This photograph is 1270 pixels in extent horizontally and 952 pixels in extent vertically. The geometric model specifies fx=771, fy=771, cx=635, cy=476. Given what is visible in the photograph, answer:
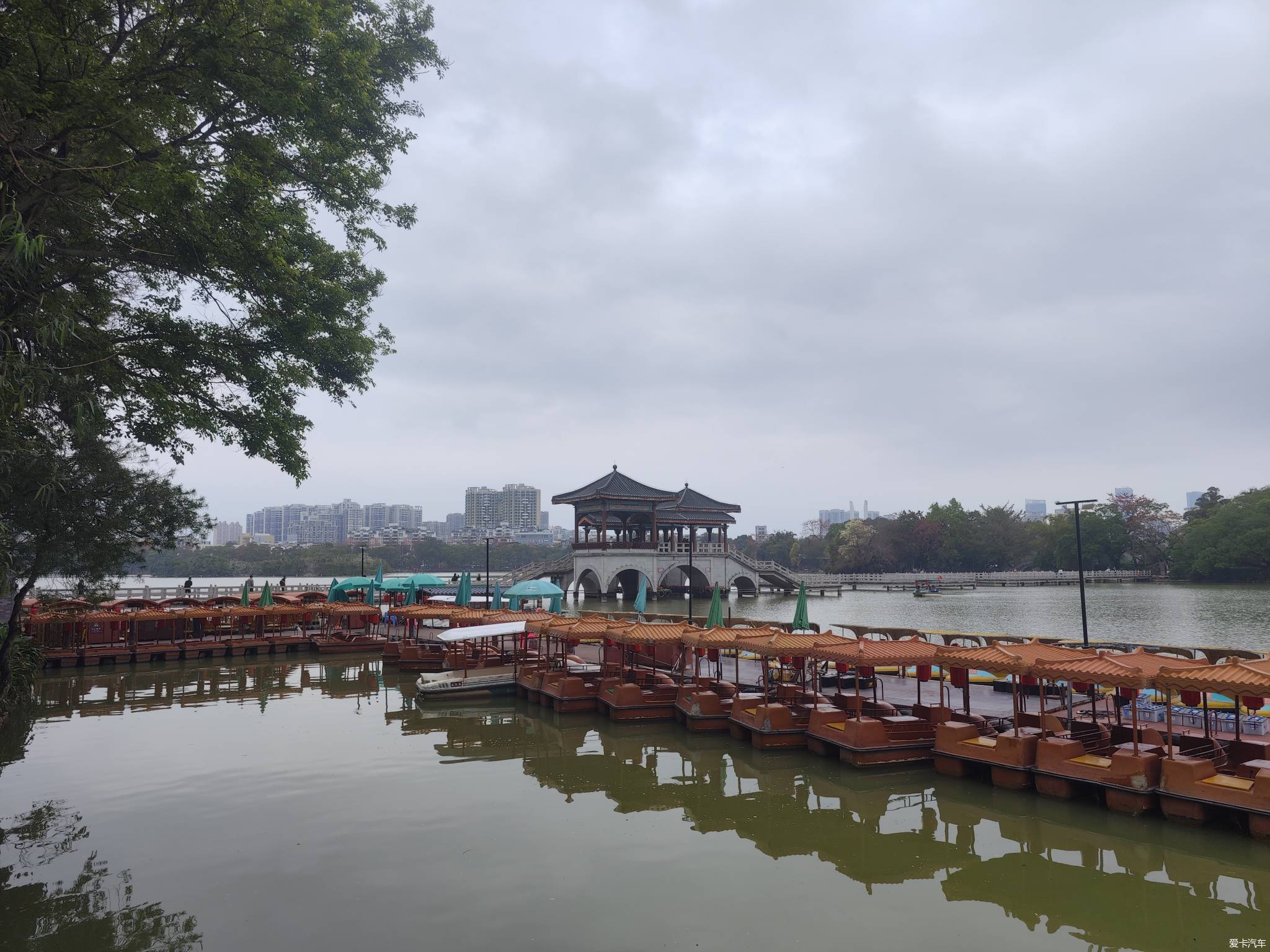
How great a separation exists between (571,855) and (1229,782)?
977cm

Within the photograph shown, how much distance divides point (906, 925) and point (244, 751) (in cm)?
1455

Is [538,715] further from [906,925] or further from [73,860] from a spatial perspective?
[906,925]

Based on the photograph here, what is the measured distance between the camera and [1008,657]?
14.4 m

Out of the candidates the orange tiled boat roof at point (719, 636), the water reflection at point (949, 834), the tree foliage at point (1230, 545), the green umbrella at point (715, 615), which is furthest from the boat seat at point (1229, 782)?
the tree foliage at point (1230, 545)

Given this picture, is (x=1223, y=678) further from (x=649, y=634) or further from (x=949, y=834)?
(x=649, y=634)

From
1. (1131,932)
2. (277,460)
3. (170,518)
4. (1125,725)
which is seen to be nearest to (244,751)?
(170,518)

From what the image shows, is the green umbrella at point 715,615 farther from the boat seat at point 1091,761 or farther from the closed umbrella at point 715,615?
the boat seat at point 1091,761

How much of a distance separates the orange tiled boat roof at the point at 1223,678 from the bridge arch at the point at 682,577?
58069mm

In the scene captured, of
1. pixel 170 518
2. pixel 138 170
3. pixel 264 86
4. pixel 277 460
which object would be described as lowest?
pixel 170 518

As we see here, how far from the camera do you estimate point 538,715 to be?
70.9 feet

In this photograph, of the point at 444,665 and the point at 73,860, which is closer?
the point at 73,860

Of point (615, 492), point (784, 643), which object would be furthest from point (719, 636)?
point (615, 492)

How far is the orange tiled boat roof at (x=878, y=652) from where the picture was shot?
1616cm

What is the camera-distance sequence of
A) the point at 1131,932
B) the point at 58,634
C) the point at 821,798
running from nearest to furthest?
the point at 1131,932 → the point at 821,798 → the point at 58,634
